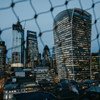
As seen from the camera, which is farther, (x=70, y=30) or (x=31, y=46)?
(x=31, y=46)

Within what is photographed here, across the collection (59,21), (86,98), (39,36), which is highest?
(59,21)

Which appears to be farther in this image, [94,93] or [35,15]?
[94,93]

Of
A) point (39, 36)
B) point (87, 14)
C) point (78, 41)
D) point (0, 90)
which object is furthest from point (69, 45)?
point (0, 90)

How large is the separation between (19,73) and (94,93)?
57.2ft

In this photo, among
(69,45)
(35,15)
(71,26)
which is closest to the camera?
(35,15)

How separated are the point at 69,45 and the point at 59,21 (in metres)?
0.95

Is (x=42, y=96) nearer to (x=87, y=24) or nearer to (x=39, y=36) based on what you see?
(x=87, y=24)

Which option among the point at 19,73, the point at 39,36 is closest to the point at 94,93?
the point at 39,36

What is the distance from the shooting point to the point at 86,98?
6926mm

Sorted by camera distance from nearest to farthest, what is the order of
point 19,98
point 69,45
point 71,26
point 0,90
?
point 71,26
point 69,45
point 19,98
point 0,90

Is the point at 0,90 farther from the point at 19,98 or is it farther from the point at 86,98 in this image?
the point at 19,98

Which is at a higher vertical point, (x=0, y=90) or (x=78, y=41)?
(x=78, y=41)

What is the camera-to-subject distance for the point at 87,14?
3752mm

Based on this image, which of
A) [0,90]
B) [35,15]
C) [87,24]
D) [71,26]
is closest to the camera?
[35,15]
